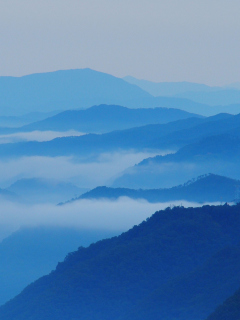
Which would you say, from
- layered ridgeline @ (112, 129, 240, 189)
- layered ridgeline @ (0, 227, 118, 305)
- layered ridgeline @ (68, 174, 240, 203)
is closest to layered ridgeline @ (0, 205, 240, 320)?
layered ridgeline @ (0, 227, 118, 305)

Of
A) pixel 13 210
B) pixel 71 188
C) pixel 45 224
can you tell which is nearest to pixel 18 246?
pixel 45 224

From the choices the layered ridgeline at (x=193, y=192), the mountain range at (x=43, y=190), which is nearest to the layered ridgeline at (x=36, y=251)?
the layered ridgeline at (x=193, y=192)

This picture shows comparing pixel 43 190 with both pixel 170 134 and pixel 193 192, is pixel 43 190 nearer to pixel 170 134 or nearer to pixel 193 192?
pixel 170 134

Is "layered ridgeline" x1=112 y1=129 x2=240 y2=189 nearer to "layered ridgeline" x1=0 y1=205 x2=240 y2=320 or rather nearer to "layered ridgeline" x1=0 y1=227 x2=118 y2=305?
"layered ridgeline" x1=0 y1=227 x2=118 y2=305

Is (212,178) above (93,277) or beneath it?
above

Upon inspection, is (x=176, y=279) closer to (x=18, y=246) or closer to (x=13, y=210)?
(x=18, y=246)
